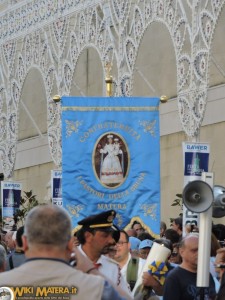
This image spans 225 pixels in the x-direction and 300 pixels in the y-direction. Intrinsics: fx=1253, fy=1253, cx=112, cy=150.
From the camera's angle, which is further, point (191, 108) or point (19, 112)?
point (19, 112)

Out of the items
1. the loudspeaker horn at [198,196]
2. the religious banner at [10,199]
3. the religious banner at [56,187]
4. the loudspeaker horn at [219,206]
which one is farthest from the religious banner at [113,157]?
the religious banner at [10,199]

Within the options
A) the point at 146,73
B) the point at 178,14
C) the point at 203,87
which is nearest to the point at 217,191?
the point at 203,87

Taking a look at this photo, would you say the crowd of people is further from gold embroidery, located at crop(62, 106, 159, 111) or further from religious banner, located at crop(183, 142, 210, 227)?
religious banner, located at crop(183, 142, 210, 227)

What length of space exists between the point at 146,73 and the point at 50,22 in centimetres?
551

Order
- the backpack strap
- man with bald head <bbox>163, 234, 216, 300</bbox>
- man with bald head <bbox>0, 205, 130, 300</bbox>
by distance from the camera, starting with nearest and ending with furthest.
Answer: man with bald head <bbox>0, 205, 130, 300</bbox>, man with bald head <bbox>163, 234, 216, 300</bbox>, the backpack strap

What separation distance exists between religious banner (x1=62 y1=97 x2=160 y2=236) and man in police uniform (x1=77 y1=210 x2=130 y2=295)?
4923mm

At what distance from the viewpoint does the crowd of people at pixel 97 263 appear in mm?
5398

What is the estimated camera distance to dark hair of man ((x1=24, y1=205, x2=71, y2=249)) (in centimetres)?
543

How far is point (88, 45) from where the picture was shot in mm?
33812

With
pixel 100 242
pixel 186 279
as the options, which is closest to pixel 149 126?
pixel 186 279

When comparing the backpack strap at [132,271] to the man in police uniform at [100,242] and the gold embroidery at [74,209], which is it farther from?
the man in police uniform at [100,242]

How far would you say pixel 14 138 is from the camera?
38750 mm

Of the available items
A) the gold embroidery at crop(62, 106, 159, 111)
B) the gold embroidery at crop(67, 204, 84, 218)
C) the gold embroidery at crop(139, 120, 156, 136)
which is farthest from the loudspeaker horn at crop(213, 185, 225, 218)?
the gold embroidery at crop(62, 106, 159, 111)

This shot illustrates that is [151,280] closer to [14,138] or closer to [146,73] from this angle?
[146,73]
